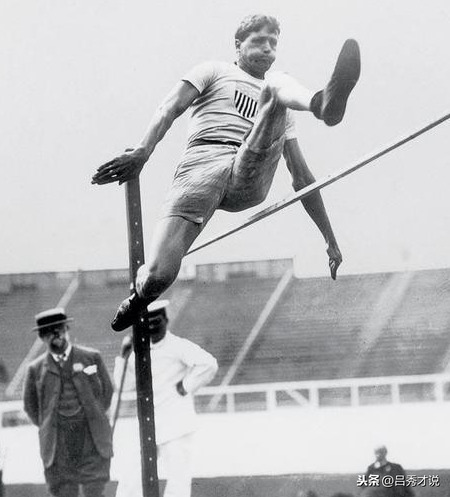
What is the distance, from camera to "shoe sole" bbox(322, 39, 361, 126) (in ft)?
6.39

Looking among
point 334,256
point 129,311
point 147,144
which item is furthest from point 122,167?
point 334,256

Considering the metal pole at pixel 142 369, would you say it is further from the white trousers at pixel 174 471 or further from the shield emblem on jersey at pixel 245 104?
the white trousers at pixel 174 471

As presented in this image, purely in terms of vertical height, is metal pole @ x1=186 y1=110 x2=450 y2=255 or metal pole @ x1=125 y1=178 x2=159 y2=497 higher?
metal pole @ x1=186 y1=110 x2=450 y2=255

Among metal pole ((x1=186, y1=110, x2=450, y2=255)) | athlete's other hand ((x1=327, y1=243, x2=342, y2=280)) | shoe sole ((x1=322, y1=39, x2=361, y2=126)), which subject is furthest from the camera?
athlete's other hand ((x1=327, y1=243, x2=342, y2=280))

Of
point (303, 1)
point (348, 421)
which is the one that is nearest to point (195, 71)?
point (303, 1)

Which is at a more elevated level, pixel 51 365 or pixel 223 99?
pixel 223 99

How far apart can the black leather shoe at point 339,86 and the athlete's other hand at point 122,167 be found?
507mm

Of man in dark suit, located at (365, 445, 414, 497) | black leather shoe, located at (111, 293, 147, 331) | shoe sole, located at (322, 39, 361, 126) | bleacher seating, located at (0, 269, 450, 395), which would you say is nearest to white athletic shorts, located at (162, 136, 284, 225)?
black leather shoe, located at (111, 293, 147, 331)

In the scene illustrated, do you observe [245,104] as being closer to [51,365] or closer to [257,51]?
[257,51]

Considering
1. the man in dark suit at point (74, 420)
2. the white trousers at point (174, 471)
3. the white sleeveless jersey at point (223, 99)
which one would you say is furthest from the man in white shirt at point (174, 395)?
the white sleeveless jersey at point (223, 99)

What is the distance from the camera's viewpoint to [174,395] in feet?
11.2

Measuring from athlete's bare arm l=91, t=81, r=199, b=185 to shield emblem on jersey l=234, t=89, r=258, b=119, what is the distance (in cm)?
10

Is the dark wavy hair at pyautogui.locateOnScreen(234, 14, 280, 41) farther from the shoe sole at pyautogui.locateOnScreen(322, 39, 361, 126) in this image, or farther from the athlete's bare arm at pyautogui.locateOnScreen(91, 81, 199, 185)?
the shoe sole at pyautogui.locateOnScreen(322, 39, 361, 126)

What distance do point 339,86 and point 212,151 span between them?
0.56m
